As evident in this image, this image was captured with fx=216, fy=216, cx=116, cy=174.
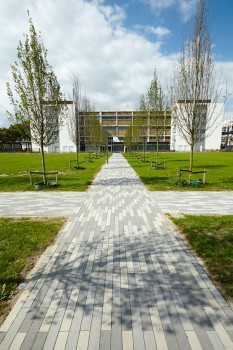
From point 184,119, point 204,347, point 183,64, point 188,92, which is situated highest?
point 183,64

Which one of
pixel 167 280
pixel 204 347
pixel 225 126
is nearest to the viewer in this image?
pixel 204 347

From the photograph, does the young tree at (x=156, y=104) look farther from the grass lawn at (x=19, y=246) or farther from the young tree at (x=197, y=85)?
the grass lawn at (x=19, y=246)

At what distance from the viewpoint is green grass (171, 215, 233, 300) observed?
4004 millimetres

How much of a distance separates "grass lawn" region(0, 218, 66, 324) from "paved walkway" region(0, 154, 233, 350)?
0.22 metres

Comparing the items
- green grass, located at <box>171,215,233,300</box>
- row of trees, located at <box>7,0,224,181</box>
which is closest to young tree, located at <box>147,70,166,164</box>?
row of trees, located at <box>7,0,224,181</box>

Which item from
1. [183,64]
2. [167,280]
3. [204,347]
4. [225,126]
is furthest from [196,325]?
[225,126]

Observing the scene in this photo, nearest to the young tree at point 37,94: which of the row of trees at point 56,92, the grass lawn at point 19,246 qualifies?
the row of trees at point 56,92

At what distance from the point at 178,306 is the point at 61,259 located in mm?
2544

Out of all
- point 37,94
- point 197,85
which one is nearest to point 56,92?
point 37,94

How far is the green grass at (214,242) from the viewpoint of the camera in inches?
158

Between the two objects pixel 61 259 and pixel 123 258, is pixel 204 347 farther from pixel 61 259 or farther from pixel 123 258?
pixel 61 259

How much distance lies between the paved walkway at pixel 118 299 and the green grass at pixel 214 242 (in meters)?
0.24

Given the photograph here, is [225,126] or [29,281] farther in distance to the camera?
[225,126]

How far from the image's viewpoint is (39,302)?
339cm
